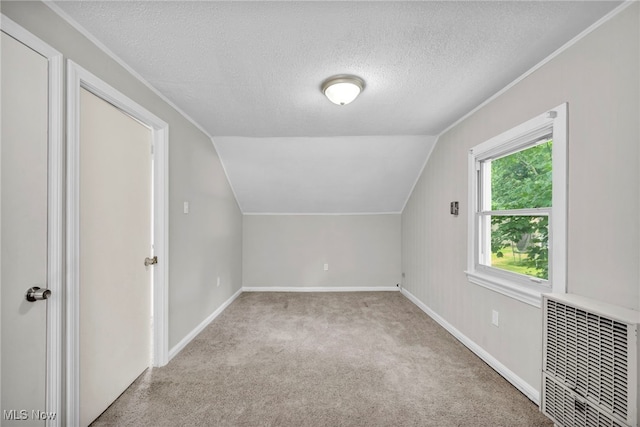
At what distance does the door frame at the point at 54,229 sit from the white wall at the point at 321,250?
3.37 metres

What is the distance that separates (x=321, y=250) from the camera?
15.7 feet

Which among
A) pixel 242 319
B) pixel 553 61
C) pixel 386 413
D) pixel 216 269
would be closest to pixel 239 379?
pixel 386 413

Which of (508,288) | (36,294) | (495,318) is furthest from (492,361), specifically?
(36,294)

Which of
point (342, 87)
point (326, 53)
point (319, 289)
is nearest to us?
point (326, 53)

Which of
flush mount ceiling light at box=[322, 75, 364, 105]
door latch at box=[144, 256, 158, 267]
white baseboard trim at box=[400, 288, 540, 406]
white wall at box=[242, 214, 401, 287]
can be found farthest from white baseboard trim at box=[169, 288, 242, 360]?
white baseboard trim at box=[400, 288, 540, 406]

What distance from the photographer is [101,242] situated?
1730 mm

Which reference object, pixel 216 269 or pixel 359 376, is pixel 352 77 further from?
pixel 216 269

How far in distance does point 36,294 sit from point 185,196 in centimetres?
153

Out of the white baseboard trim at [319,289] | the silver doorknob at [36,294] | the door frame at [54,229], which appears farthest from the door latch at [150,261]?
the white baseboard trim at [319,289]

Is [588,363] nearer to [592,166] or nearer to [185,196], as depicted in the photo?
[592,166]

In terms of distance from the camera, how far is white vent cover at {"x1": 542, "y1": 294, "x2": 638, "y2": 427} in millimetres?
1193

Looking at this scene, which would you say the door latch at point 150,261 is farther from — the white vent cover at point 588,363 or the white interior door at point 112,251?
the white vent cover at point 588,363

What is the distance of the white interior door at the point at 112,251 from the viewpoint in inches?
63.7

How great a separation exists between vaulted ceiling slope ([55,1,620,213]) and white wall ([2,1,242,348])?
11 cm
